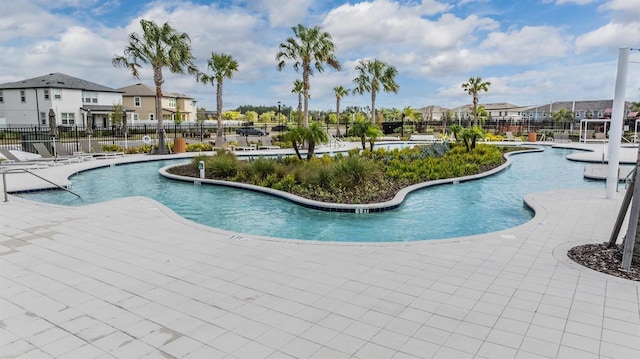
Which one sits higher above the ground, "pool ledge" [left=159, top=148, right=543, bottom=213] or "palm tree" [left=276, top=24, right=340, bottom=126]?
Result: "palm tree" [left=276, top=24, right=340, bottom=126]

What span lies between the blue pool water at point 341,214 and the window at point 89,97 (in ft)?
101

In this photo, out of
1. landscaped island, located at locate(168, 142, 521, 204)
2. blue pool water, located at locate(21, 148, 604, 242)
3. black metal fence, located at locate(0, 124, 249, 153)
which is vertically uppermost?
black metal fence, located at locate(0, 124, 249, 153)

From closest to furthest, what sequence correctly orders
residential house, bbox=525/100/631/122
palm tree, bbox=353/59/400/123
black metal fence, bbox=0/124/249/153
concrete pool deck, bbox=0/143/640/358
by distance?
concrete pool deck, bbox=0/143/640/358, black metal fence, bbox=0/124/249/153, palm tree, bbox=353/59/400/123, residential house, bbox=525/100/631/122

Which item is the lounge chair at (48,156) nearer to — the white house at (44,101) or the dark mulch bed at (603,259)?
the dark mulch bed at (603,259)

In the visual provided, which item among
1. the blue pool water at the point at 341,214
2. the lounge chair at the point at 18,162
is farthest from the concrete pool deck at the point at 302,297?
the lounge chair at the point at 18,162

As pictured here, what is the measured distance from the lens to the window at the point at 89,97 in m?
42.0

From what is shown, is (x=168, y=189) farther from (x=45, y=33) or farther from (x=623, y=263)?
(x=623, y=263)

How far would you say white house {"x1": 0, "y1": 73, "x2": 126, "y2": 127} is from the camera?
128 ft

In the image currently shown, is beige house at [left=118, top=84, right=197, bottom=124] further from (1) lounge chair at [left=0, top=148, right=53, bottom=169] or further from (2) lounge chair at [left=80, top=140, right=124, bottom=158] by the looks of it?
(1) lounge chair at [left=0, top=148, right=53, bottom=169]

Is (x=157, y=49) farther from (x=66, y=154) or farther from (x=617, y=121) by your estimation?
(x=617, y=121)

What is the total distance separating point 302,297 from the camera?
14.6ft

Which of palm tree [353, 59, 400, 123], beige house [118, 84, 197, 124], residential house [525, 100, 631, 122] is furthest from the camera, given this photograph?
residential house [525, 100, 631, 122]

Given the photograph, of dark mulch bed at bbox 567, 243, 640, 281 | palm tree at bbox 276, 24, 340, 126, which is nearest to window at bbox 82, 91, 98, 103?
palm tree at bbox 276, 24, 340, 126

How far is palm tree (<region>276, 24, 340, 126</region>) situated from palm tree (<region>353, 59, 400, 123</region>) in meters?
9.14
